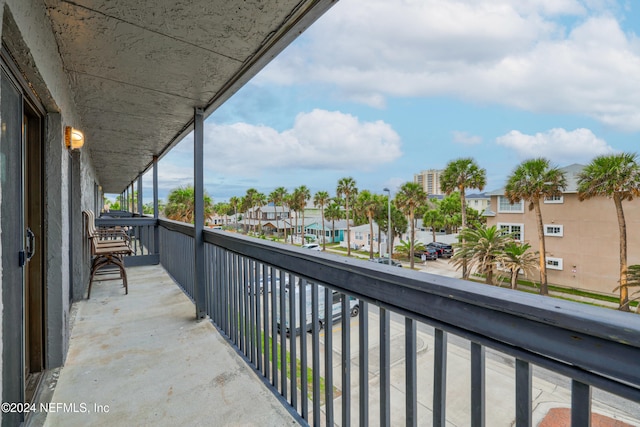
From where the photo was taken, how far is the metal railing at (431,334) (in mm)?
648

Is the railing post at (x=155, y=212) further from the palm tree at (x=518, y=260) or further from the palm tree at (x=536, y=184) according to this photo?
the palm tree at (x=518, y=260)

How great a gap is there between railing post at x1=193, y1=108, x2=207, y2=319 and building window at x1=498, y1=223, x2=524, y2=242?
243cm

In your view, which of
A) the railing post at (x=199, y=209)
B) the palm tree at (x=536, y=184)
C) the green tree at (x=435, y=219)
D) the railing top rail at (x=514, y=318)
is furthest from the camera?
the railing post at (x=199, y=209)

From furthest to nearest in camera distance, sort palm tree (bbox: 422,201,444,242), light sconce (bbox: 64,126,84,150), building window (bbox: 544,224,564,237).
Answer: palm tree (bbox: 422,201,444,242) < light sconce (bbox: 64,126,84,150) < building window (bbox: 544,224,564,237)

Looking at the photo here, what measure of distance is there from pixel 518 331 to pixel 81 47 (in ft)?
8.08

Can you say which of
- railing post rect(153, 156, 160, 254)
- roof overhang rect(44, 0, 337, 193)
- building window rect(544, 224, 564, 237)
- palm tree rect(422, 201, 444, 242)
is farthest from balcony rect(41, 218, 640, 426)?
railing post rect(153, 156, 160, 254)

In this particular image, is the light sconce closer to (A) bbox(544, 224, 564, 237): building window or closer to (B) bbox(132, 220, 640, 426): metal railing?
(B) bbox(132, 220, 640, 426): metal railing

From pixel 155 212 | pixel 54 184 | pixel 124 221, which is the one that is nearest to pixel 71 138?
pixel 54 184

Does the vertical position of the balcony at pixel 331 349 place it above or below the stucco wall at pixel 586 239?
below

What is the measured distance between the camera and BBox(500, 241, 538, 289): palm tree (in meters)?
1.15

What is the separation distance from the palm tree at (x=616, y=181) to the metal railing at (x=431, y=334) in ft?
2.36

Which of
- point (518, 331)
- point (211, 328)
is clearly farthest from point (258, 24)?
point (211, 328)

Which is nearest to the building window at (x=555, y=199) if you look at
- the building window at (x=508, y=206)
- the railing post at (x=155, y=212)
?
the building window at (x=508, y=206)

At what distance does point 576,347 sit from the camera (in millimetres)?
660
